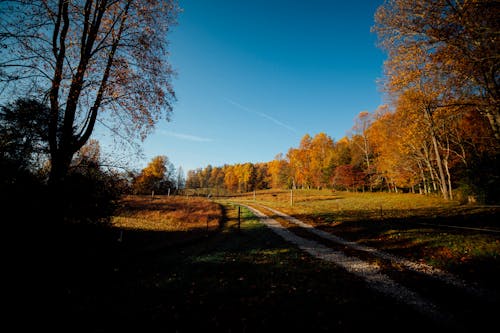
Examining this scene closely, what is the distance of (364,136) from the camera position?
46750 mm

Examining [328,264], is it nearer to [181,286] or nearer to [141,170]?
[181,286]

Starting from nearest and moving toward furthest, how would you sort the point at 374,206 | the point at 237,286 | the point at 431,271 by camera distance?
1. the point at 237,286
2. the point at 431,271
3. the point at 374,206

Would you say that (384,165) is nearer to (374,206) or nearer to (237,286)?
(374,206)

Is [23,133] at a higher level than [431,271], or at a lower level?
higher

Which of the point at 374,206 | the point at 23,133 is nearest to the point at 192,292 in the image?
the point at 23,133

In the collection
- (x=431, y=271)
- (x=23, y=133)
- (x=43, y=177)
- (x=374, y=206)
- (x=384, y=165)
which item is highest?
(x=384, y=165)

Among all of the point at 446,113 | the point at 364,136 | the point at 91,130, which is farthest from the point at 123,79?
the point at 364,136

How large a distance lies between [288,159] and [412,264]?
6249 cm

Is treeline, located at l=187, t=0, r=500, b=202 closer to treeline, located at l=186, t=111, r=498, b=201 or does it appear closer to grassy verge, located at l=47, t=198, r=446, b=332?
treeline, located at l=186, t=111, r=498, b=201

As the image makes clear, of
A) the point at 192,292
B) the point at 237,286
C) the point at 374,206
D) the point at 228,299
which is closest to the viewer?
the point at 228,299

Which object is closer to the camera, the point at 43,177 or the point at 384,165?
the point at 43,177

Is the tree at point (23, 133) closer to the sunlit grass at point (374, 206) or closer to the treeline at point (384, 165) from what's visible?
the treeline at point (384, 165)

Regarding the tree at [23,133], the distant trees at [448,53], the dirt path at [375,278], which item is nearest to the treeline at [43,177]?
the tree at [23,133]

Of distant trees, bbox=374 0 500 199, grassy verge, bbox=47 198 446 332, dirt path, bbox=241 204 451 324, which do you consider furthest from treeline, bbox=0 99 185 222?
distant trees, bbox=374 0 500 199
